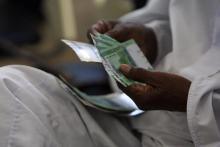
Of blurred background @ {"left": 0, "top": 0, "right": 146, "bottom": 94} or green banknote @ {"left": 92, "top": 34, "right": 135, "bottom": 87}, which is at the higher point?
green banknote @ {"left": 92, "top": 34, "right": 135, "bottom": 87}

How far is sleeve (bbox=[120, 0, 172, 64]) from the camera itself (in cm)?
92

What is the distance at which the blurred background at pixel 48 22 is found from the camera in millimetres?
2475

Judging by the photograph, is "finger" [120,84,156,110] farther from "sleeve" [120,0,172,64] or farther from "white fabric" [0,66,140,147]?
"sleeve" [120,0,172,64]

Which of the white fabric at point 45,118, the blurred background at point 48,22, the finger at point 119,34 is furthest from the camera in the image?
the blurred background at point 48,22

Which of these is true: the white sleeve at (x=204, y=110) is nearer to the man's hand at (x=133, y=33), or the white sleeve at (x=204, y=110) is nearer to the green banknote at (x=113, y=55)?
the green banknote at (x=113, y=55)

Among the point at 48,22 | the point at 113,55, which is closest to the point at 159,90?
the point at 113,55

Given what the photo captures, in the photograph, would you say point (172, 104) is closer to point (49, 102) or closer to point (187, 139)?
point (187, 139)

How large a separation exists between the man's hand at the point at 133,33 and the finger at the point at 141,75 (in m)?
0.15

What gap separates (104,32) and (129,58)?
0.27 feet

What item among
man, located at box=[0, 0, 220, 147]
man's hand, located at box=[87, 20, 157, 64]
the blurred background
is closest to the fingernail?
man, located at box=[0, 0, 220, 147]

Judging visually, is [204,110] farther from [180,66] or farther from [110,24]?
[110,24]

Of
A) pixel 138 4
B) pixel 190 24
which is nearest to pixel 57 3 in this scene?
pixel 138 4

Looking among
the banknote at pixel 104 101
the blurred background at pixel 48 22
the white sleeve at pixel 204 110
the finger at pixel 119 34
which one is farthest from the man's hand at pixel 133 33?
the blurred background at pixel 48 22

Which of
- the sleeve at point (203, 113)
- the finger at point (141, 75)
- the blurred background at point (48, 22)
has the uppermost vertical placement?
the finger at point (141, 75)
